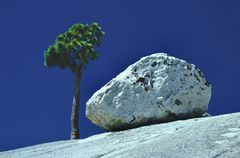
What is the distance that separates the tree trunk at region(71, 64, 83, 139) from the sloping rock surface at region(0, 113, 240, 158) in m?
14.6

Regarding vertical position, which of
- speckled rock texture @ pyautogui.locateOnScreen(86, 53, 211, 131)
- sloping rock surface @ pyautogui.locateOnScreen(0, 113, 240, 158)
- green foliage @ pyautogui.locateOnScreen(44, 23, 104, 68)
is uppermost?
green foliage @ pyautogui.locateOnScreen(44, 23, 104, 68)

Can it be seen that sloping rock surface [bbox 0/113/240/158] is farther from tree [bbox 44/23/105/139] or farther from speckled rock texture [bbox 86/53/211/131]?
tree [bbox 44/23/105/139]

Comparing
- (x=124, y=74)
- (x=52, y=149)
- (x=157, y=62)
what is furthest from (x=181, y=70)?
(x=52, y=149)

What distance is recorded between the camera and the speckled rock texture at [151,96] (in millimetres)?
15758

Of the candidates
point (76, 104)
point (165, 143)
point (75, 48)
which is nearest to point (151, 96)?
point (165, 143)

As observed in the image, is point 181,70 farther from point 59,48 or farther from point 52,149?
point 59,48

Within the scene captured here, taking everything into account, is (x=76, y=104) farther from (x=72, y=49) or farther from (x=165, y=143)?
(x=165, y=143)

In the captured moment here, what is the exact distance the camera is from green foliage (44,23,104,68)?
35.6 m

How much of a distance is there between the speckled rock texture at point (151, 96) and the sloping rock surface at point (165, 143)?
728mm

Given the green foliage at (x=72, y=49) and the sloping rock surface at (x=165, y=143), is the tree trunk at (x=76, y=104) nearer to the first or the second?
the green foliage at (x=72, y=49)

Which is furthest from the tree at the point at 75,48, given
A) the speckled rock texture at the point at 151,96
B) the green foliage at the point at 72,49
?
the speckled rock texture at the point at 151,96

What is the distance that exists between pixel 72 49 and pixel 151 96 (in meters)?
21.2

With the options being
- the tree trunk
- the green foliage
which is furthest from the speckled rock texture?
the green foliage

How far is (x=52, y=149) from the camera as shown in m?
15.5
